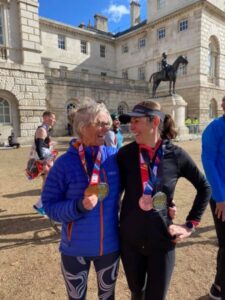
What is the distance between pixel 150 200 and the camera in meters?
1.68

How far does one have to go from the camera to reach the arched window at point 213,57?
28586 millimetres

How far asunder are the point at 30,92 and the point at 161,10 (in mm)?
21910

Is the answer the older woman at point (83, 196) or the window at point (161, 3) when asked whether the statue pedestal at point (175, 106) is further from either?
the window at point (161, 3)

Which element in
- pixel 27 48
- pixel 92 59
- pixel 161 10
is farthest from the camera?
pixel 92 59

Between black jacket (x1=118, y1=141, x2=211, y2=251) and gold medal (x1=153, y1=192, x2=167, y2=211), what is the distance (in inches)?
1.8

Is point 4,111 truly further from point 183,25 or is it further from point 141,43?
point 141,43

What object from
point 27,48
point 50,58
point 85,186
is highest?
point 50,58

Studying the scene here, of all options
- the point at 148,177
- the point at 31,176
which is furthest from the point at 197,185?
the point at 31,176

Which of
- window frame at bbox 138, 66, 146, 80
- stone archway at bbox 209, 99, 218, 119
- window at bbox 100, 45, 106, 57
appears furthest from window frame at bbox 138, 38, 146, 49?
stone archway at bbox 209, 99, 218, 119

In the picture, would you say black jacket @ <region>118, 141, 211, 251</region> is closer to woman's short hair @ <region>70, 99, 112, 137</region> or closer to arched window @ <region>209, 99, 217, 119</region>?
woman's short hair @ <region>70, 99, 112, 137</region>

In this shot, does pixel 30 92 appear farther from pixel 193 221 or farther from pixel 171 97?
pixel 193 221

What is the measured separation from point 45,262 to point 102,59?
35186mm

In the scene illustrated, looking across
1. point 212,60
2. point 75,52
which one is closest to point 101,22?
point 75,52

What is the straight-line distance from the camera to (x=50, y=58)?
31.0 m
